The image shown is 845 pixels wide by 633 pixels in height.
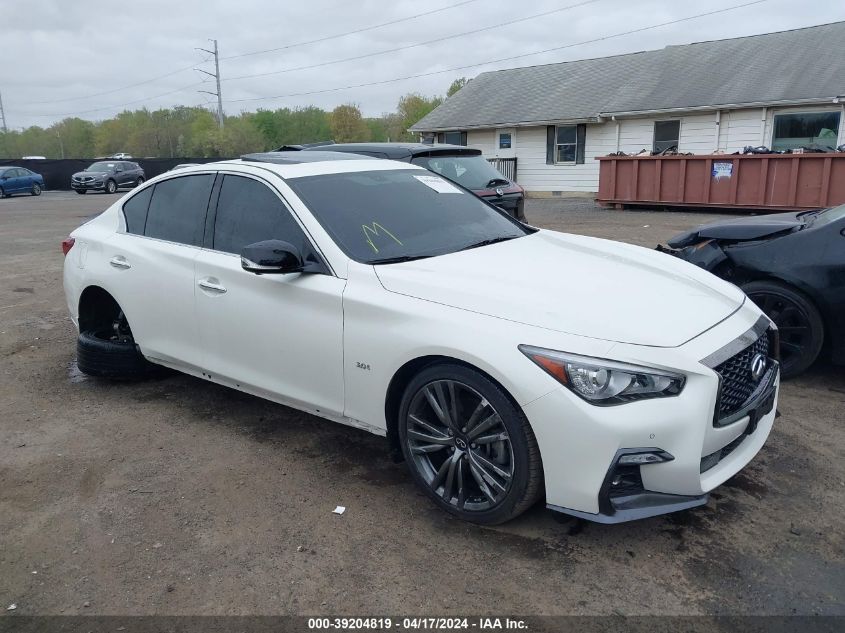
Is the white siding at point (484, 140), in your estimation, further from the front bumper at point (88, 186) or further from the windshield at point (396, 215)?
the windshield at point (396, 215)

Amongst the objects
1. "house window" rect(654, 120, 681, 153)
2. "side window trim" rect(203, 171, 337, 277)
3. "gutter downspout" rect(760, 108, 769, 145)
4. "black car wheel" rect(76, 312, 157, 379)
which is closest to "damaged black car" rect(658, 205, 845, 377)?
"side window trim" rect(203, 171, 337, 277)

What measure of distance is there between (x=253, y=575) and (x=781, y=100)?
2054 centimetres

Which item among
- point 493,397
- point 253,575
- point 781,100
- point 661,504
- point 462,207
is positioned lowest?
point 253,575

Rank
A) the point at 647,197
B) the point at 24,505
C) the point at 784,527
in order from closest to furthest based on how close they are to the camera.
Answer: the point at 784,527 < the point at 24,505 < the point at 647,197

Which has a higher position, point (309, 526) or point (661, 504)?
point (661, 504)

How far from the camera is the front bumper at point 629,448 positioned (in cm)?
274

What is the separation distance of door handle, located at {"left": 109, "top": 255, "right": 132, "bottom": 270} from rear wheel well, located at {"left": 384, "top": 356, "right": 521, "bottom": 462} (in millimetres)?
2360

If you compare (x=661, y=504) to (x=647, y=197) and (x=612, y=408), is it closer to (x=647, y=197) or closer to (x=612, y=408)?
(x=612, y=408)

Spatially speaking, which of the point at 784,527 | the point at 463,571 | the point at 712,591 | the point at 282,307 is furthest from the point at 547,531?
the point at 282,307

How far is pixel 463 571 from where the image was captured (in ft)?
9.60

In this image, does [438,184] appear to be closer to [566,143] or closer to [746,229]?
[746,229]

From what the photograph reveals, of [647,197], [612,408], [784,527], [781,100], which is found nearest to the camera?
[612,408]

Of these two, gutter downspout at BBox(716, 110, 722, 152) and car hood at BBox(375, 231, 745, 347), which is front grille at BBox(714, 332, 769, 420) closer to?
car hood at BBox(375, 231, 745, 347)

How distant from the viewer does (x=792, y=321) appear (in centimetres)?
489
